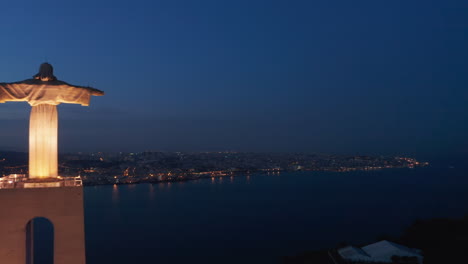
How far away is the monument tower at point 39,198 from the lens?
3131 millimetres

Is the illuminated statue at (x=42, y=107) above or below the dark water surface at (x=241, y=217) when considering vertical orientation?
above

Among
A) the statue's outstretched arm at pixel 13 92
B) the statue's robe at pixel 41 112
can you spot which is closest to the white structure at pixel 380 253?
the statue's robe at pixel 41 112

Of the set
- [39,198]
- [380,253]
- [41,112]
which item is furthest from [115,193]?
[39,198]

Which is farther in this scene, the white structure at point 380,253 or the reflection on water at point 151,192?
the reflection on water at point 151,192

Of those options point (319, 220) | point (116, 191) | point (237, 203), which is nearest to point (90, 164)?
point (116, 191)

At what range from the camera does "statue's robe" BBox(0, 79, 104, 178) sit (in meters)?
3.36

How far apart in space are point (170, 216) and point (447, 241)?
14639mm

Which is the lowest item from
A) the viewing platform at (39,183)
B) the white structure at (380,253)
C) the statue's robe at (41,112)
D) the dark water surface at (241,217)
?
the dark water surface at (241,217)

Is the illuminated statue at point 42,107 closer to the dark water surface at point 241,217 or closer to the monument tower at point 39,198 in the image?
the monument tower at point 39,198

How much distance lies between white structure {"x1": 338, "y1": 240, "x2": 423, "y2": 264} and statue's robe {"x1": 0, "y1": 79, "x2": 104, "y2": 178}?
23.1 ft

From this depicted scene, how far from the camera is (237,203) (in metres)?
25.2

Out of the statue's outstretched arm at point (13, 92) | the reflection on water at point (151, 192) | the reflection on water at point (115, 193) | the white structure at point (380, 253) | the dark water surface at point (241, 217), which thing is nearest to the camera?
the statue's outstretched arm at point (13, 92)

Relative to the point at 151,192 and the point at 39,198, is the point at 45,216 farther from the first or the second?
the point at 151,192

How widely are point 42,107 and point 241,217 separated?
59.5 feet
